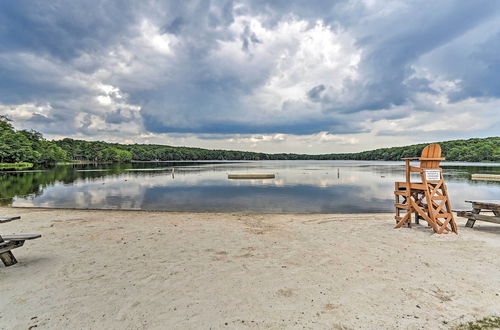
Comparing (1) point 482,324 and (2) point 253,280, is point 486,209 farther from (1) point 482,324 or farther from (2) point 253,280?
(2) point 253,280

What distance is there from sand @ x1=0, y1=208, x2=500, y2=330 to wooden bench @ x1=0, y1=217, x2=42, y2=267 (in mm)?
258

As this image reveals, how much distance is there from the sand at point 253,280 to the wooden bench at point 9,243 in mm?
258

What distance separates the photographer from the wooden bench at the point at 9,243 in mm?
5199

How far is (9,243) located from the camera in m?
5.36

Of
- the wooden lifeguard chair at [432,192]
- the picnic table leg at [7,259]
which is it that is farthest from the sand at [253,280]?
the wooden lifeguard chair at [432,192]

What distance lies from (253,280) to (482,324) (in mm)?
3468

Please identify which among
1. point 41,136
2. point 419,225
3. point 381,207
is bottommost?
point 381,207

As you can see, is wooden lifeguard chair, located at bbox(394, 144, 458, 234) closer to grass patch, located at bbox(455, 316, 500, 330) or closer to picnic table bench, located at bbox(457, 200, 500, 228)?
picnic table bench, located at bbox(457, 200, 500, 228)

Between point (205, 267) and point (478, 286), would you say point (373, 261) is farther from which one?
point (205, 267)

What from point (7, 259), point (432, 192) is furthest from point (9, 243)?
point (432, 192)

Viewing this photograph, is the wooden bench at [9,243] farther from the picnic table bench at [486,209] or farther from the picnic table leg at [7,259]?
the picnic table bench at [486,209]

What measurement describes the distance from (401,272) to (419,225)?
4.88 m

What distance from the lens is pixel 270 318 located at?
11.8ft

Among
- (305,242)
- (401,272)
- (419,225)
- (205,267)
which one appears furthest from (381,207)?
(205,267)
